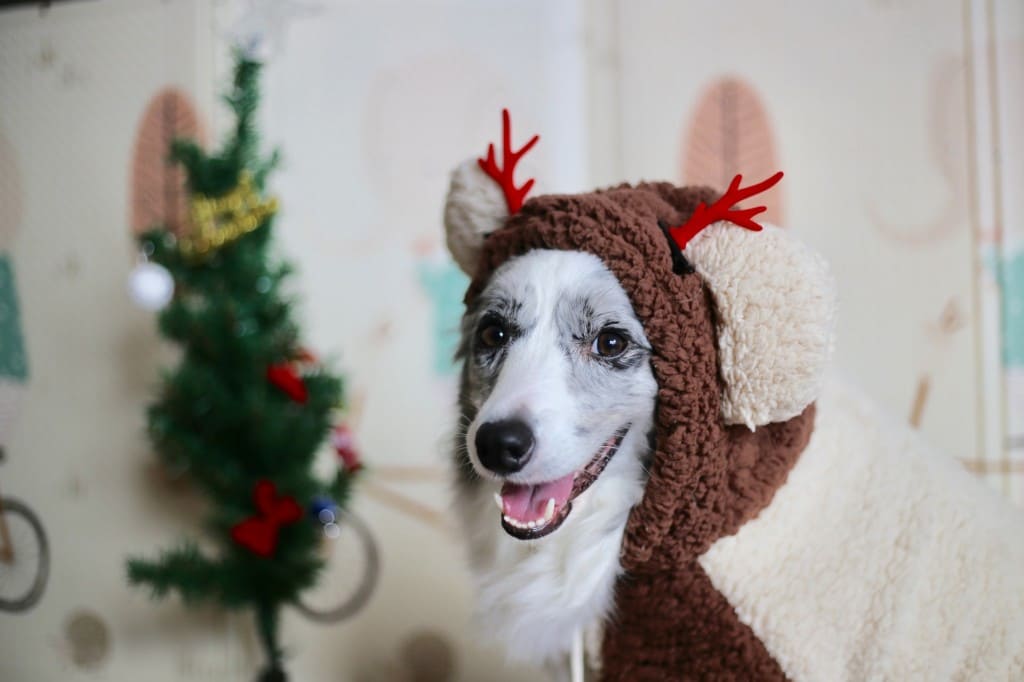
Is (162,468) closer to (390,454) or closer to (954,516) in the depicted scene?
(390,454)

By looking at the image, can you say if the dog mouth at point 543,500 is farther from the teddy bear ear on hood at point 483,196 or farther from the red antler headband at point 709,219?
the teddy bear ear on hood at point 483,196

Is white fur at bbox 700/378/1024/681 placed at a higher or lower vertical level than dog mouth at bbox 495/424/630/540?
lower

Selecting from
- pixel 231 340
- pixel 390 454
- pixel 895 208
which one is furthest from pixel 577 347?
pixel 895 208

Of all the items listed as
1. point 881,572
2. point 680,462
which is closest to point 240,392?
point 680,462

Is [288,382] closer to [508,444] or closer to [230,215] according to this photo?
[230,215]

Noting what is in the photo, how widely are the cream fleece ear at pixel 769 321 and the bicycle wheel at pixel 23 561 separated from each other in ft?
6.64

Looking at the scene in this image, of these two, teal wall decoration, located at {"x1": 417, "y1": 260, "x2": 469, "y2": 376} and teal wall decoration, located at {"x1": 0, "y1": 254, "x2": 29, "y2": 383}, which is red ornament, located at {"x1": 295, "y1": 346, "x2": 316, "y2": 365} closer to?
teal wall decoration, located at {"x1": 417, "y1": 260, "x2": 469, "y2": 376}

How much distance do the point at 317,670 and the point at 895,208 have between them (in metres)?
1.81

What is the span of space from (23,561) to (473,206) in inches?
74.1

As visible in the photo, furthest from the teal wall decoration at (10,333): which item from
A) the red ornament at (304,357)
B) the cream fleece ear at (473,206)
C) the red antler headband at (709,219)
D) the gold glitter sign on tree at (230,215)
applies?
the red antler headband at (709,219)

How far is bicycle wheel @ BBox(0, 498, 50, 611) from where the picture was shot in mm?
1916

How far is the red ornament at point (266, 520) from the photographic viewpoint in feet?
4.76

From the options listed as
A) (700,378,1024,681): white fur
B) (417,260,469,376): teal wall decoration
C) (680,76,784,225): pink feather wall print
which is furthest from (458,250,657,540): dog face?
(680,76,784,225): pink feather wall print

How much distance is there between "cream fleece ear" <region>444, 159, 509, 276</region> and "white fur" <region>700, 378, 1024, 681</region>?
47 centimetres
